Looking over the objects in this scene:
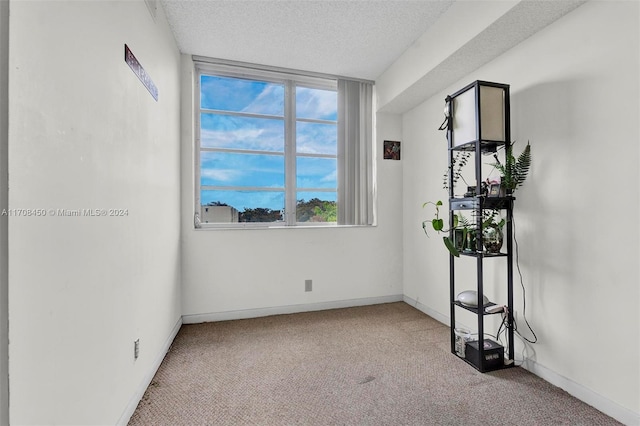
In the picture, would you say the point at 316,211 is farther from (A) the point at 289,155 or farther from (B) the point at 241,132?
(B) the point at 241,132

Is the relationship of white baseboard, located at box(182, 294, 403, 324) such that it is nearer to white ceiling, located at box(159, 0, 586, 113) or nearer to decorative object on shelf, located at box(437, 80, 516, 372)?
decorative object on shelf, located at box(437, 80, 516, 372)

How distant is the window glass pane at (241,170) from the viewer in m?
3.33

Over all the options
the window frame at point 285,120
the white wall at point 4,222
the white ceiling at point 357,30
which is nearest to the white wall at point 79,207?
the white wall at point 4,222

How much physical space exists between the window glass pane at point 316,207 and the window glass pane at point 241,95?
1.04 meters

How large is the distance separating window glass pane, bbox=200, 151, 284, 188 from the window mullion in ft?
0.27

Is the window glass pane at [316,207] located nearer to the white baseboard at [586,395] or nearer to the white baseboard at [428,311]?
the white baseboard at [428,311]

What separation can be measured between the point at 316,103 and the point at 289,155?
756 mm

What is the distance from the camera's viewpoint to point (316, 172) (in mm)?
3674

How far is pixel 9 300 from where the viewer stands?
87 centimetres

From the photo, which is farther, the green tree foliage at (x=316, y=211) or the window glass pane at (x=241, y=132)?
the green tree foliage at (x=316, y=211)

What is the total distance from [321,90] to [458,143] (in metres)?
2.00

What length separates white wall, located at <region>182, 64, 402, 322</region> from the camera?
3.13 m

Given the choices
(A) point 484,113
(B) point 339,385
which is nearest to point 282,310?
(B) point 339,385

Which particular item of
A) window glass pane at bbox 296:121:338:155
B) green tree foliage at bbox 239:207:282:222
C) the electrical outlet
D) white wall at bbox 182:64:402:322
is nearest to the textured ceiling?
white wall at bbox 182:64:402:322
